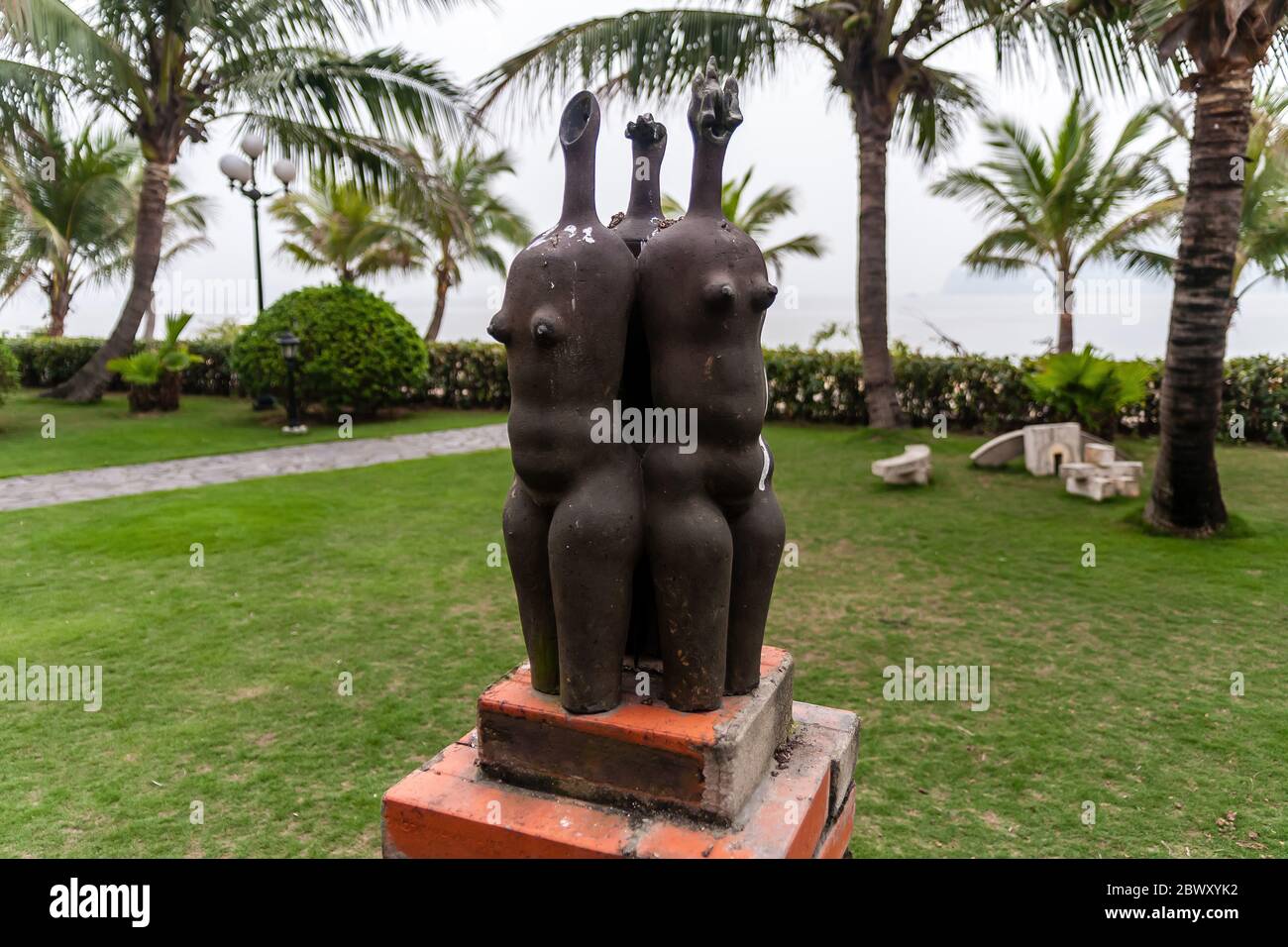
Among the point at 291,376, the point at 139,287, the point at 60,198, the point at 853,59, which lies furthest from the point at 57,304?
the point at 853,59

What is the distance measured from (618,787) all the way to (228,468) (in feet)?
27.1

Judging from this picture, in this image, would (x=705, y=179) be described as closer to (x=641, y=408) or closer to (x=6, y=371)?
(x=641, y=408)

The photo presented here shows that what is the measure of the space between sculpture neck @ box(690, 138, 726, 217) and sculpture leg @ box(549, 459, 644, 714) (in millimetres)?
604

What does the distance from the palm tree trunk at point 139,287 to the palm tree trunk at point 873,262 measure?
9626mm

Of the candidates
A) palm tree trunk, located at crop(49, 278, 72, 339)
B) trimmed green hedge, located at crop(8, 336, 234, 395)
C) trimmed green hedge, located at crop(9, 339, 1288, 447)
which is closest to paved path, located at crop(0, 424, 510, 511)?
trimmed green hedge, located at crop(9, 339, 1288, 447)

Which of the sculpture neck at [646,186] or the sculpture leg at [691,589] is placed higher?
the sculpture neck at [646,186]

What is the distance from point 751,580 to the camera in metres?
2.23

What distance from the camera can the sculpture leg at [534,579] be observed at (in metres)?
2.19

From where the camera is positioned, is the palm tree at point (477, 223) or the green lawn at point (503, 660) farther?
the palm tree at point (477, 223)

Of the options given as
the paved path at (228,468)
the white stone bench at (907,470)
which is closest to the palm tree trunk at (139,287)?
the paved path at (228,468)

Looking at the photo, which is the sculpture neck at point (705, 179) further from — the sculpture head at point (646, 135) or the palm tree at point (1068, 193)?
the palm tree at point (1068, 193)

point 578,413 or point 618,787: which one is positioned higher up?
point 578,413

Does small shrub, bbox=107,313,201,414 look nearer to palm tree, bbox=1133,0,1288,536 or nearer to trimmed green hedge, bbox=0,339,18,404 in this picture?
trimmed green hedge, bbox=0,339,18,404

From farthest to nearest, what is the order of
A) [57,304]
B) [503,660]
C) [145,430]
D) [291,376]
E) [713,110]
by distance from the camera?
[57,304]
[291,376]
[145,430]
[503,660]
[713,110]
